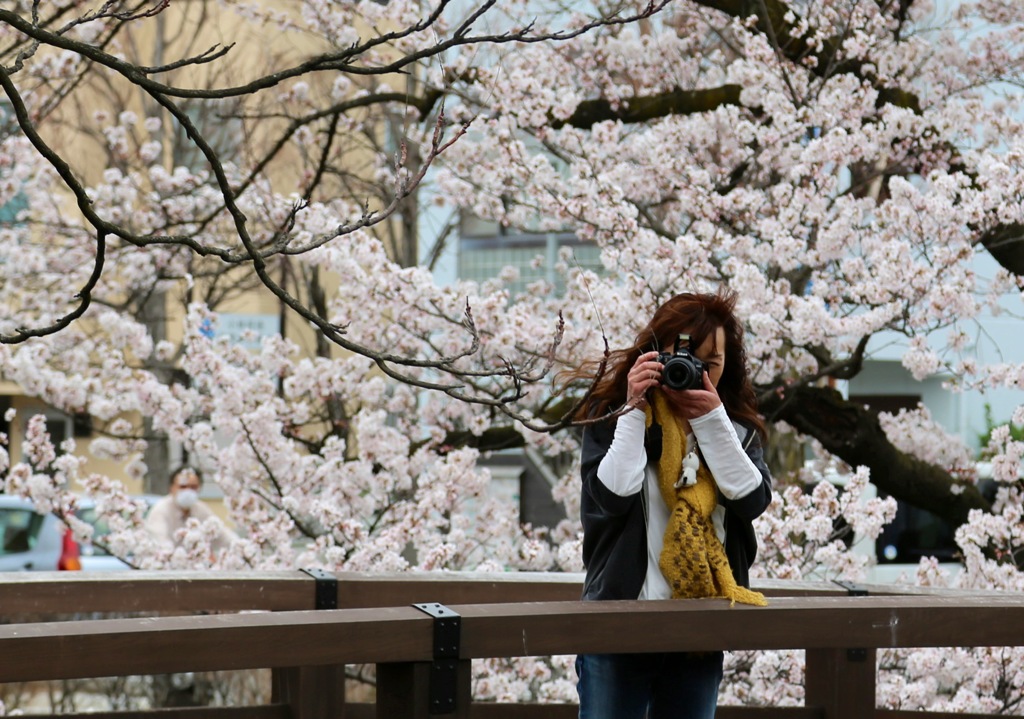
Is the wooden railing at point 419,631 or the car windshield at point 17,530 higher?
the wooden railing at point 419,631

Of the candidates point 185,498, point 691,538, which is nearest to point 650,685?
point 691,538

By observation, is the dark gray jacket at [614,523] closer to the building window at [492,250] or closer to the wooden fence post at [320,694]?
the wooden fence post at [320,694]

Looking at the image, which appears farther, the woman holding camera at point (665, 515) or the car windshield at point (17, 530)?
the car windshield at point (17, 530)

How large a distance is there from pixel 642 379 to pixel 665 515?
11.7 inches

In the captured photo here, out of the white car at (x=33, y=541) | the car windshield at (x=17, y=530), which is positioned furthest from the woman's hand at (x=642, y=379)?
the car windshield at (x=17, y=530)

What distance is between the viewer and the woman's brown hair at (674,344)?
296 centimetres

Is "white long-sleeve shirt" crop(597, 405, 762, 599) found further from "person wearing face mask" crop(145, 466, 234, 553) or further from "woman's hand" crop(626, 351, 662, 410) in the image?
"person wearing face mask" crop(145, 466, 234, 553)

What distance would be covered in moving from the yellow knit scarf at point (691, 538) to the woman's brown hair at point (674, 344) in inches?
6.7

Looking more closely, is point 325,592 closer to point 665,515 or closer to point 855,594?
point 665,515

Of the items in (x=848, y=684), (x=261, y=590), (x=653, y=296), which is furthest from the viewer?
(x=653, y=296)

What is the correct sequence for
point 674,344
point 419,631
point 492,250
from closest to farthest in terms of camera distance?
1. point 419,631
2. point 674,344
3. point 492,250

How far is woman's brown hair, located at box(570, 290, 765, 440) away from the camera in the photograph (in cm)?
296

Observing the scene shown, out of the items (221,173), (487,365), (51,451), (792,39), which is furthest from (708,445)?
(51,451)

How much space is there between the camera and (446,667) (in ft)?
8.25
